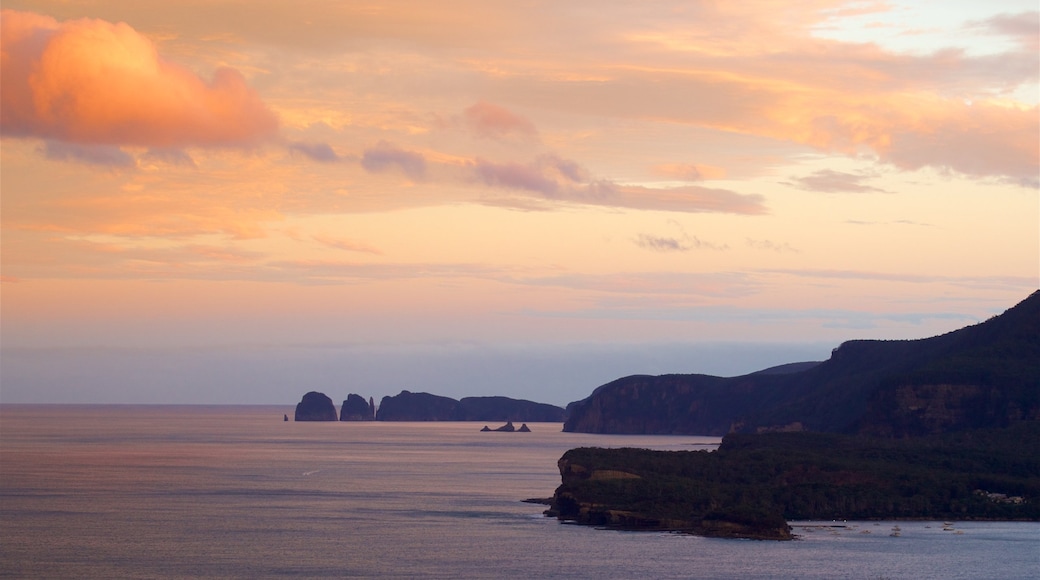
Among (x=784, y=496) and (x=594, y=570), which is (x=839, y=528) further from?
(x=594, y=570)

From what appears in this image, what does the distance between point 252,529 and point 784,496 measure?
78.5 meters

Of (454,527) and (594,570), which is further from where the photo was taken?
(454,527)

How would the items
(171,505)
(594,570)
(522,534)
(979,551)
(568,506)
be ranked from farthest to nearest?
(171,505) → (568,506) → (522,534) → (979,551) → (594,570)

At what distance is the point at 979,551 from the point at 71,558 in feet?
330

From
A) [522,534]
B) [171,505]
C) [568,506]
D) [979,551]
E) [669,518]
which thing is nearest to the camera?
[979,551]

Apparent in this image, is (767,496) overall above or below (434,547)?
above

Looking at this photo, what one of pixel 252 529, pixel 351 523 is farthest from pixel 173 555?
pixel 351 523

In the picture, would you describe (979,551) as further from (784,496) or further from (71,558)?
(71,558)

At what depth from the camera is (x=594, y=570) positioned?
124 m

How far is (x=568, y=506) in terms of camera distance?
174 metres

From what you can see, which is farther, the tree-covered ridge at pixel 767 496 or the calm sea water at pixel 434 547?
the tree-covered ridge at pixel 767 496

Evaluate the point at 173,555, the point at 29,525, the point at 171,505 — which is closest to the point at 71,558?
the point at 173,555

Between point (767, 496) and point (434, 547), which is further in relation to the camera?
point (767, 496)

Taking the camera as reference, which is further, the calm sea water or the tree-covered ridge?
the tree-covered ridge
